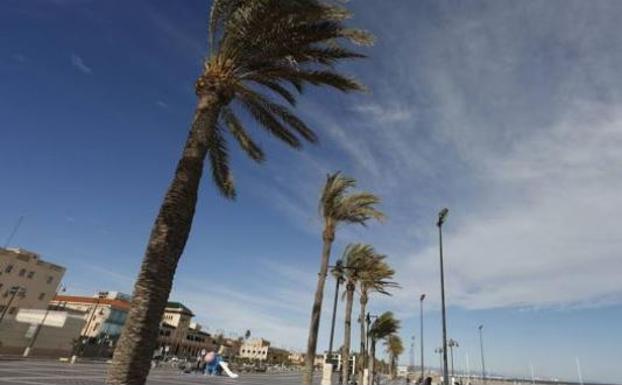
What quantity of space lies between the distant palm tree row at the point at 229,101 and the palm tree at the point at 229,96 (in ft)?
0.05

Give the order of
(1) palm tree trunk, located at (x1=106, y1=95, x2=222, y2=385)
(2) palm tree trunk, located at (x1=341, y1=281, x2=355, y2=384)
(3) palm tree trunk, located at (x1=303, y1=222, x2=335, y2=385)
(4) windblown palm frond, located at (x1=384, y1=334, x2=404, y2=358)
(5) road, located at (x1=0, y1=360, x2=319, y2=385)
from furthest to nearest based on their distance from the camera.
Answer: (4) windblown palm frond, located at (x1=384, y1=334, x2=404, y2=358) < (2) palm tree trunk, located at (x1=341, y1=281, x2=355, y2=384) < (3) palm tree trunk, located at (x1=303, y1=222, x2=335, y2=385) < (5) road, located at (x1=0, y1=360, x2=319, y2=385) < (1) palm tree trunk, located at (x1=106, y1=95, x2=222, y2=385)

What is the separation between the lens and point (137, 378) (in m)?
6.35

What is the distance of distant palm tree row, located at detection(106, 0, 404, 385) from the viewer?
6.55 meters

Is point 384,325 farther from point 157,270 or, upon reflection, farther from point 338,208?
point 157,270

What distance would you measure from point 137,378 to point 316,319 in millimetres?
13071

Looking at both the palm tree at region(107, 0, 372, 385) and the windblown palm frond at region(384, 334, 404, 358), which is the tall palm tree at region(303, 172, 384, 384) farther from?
the windblown palm frond at region(384, 334, 404, 358)

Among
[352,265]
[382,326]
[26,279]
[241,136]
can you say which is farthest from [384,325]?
[26,279]

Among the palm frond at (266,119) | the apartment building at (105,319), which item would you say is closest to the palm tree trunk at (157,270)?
the palm frond at (266,119)

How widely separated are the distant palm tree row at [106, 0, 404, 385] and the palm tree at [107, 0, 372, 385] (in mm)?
15

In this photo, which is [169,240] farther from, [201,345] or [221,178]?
[201,345]

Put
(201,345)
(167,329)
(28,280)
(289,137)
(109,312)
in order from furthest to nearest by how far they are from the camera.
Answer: (201,345) → (167,329) → (109,312) → (28,280) → (289,137)

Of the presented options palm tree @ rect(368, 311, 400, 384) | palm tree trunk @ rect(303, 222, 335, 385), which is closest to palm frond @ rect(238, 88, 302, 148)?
palm tree trunk @ rect(303, 222, 335, 385)

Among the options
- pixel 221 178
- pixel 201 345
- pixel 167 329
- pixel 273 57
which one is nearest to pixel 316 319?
pixel 221 178

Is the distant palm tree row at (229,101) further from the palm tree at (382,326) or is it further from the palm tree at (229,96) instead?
the palm tree at (382,326)
